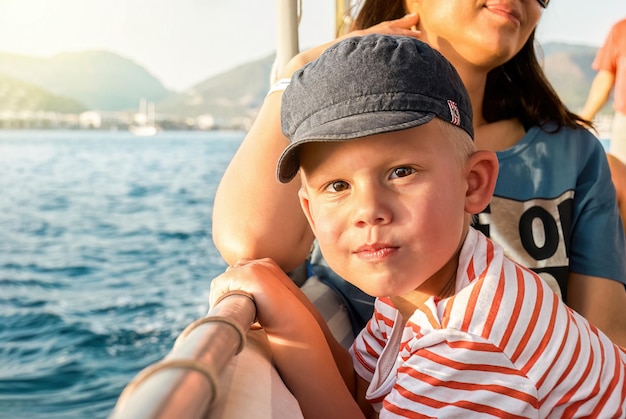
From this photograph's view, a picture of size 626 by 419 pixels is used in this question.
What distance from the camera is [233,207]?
48.7 inches

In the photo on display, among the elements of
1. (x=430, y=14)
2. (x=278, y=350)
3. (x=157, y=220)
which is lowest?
(x=157, y=220)

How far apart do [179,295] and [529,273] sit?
1032cm

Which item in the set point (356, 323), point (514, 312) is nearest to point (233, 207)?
point (356, 323)

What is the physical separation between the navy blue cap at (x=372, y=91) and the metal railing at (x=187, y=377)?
277mm

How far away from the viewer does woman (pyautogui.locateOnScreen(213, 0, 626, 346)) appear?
1392 millimetres

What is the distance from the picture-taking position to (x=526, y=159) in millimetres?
1525

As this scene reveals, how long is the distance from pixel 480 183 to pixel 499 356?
10.1 inches

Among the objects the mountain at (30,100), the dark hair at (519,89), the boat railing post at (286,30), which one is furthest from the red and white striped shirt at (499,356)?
the mountain at (30,100)

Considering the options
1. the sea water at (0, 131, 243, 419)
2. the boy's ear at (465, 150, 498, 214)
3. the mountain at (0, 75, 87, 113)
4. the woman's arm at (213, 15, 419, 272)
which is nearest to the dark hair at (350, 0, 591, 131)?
the woman's arm at (213, 15, 419, 272)

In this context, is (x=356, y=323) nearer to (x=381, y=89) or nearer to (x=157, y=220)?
(x=381, y=89)

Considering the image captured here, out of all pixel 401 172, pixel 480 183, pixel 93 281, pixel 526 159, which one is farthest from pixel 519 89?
pixel 93 281

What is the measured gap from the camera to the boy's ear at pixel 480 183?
3.21ft

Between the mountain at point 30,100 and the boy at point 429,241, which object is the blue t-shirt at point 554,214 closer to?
the boy at point 429,241

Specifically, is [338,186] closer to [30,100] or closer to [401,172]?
[401,172]
